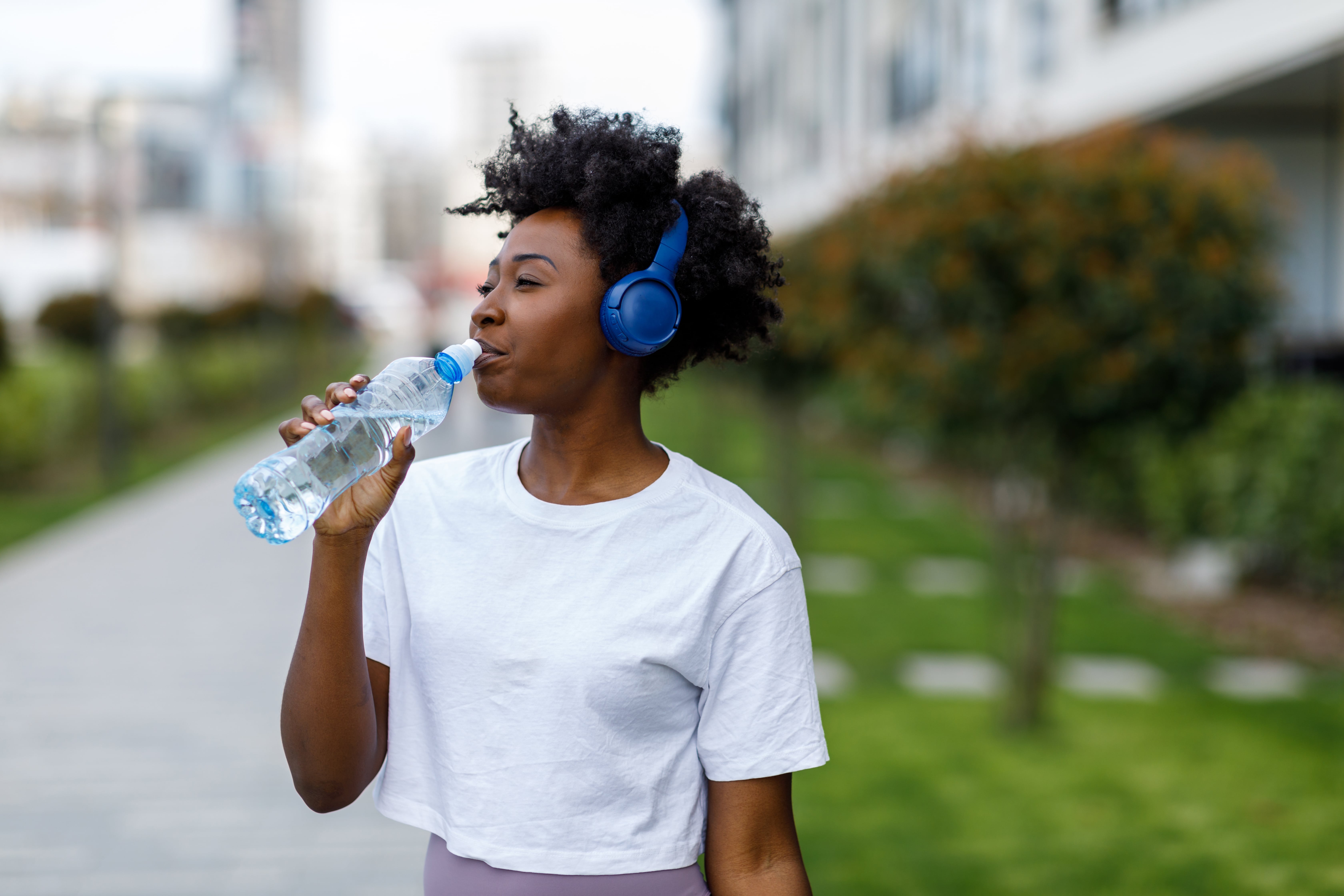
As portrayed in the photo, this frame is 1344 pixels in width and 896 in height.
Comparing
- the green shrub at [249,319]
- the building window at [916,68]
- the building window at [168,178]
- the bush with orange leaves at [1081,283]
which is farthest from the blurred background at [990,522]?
the building window at [168,178]

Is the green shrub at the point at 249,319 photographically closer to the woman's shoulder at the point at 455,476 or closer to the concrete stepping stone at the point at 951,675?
the concrete stepping stone at the point at 951,675

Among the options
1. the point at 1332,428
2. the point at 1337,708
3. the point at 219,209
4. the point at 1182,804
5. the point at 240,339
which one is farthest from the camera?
the point at 219,209

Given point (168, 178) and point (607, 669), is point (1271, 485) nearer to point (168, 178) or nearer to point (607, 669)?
point (607, 669)

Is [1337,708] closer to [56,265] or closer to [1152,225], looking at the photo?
[1152,225]

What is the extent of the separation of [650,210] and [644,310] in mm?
138

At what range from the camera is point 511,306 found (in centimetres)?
178

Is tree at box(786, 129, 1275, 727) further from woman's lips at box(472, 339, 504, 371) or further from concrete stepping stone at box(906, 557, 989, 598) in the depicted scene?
woman's lips at box(472, 339, 504, 371)

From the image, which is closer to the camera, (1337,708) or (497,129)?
(1337,708)

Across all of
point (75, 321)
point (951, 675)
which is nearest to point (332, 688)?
point (951, 675)

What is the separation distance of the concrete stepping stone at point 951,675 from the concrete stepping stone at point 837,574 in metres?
1.72

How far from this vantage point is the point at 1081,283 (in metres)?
5.97

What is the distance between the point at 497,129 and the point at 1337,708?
169814 mm

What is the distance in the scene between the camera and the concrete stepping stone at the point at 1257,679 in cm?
721

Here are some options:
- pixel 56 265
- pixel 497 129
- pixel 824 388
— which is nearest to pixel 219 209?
pixel 56 265
